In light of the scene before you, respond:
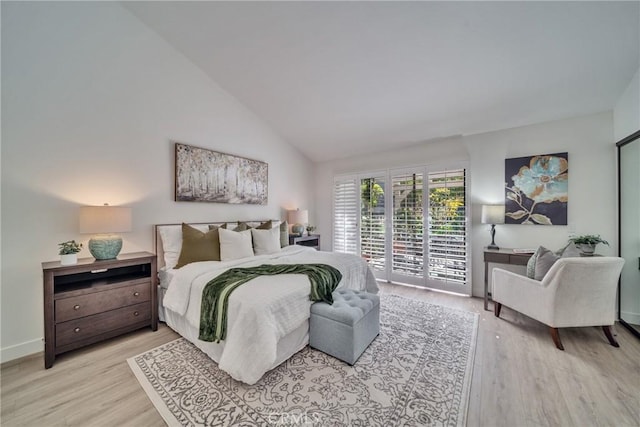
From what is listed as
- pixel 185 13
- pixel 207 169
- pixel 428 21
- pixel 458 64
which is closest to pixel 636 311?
pixel 458 64

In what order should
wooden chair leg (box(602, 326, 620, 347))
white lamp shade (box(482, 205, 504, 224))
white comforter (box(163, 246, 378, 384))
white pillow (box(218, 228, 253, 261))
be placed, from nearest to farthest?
1. white comforter (box(163, 246, 378, 384))
2. wooden chair leg (box(602, 326, 620, 347))
3. white pillow (box(218, 228, 253, 261))
4. white lamp shade (box(482, 205, 504, 224))

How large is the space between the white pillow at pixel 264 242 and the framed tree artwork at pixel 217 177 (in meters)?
0.80

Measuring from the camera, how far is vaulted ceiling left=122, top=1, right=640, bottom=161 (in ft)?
6.80

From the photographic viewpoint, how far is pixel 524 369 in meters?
1.96

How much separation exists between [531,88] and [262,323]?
361 centimetres

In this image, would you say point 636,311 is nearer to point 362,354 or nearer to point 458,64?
point 362,354

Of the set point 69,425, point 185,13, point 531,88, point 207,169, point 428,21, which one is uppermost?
point 185,13

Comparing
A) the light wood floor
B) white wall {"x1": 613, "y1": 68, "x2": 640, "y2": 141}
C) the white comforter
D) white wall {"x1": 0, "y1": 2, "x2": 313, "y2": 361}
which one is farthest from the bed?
white wall {"x1": 613, "y1": 68, "x2": 640, "y2": 141}

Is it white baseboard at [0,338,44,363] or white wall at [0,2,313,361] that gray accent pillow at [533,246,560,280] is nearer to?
white wall at [0,2,313,361]

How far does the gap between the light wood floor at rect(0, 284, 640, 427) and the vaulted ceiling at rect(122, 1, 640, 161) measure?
8.71 feet

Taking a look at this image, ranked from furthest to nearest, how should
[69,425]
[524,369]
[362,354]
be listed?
[362,354] < [524,369] < [69,425]

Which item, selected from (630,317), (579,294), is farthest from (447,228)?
(630,317)

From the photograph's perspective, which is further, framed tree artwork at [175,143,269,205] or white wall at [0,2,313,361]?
framed tree artwork at [175,143,269,205]

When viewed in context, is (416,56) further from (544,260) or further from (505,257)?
(505,257)
